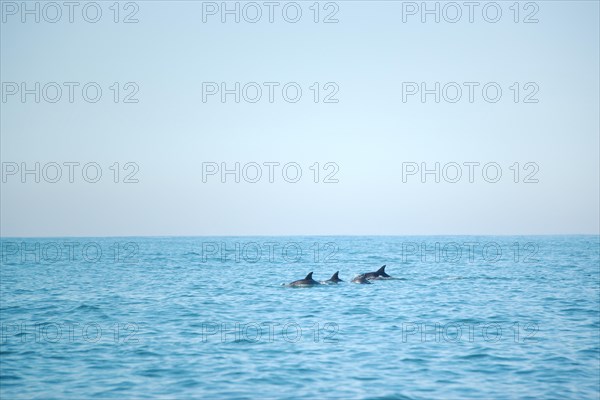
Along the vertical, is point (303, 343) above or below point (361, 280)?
below

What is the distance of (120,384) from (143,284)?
2686 centimetres

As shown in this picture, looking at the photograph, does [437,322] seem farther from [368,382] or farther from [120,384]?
[120,384]

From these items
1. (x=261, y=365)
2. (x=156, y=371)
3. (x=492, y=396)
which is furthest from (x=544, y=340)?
(x=156, y=371)

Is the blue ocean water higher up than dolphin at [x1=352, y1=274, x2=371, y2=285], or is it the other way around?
dolphin at [x1=352, y1=274, x2=371, y2=285]

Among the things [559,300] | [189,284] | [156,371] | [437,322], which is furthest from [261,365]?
[189,284]

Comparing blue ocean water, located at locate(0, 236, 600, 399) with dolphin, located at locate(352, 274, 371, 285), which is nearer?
blue ocean water, located at locate(0, 236, 600, 399)

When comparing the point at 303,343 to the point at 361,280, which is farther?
the point at 361,280

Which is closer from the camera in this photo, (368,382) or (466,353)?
(368,382)

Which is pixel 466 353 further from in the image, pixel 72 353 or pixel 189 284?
pixel 189 284

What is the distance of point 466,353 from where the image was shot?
1953cm

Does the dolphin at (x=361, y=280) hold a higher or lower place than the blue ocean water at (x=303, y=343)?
higher

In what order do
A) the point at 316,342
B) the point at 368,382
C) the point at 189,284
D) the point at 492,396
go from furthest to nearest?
the point at 189,284, the point at 316,342, the point at 368,382, the point at 492,396

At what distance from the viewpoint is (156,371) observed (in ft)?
57.7

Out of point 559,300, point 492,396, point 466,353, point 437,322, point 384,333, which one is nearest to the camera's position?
point 492,396
